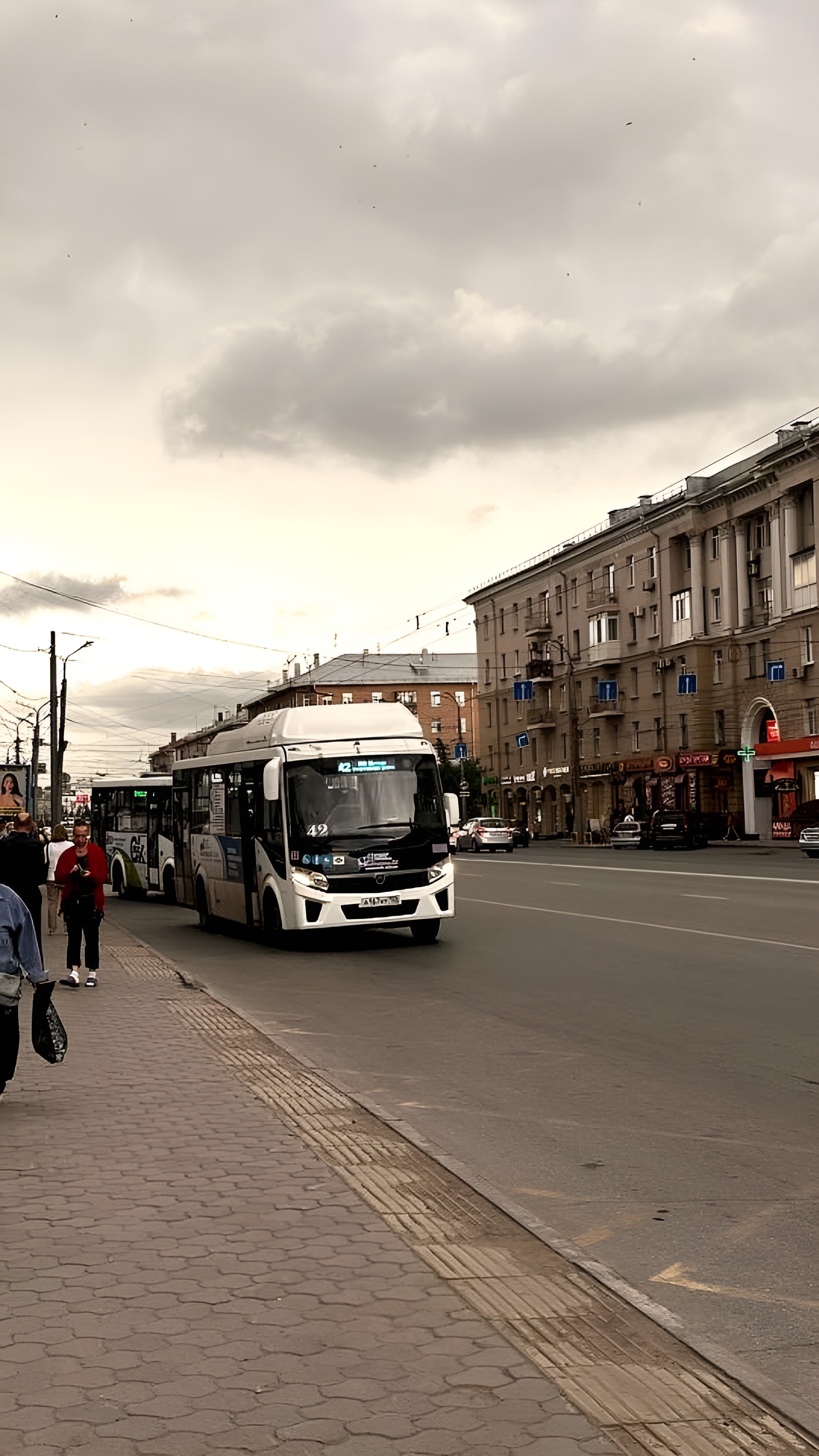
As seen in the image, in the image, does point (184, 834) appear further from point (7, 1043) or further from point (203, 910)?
point (7, 1043)

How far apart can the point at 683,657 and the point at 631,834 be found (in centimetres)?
1238

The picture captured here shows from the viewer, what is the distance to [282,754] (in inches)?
773

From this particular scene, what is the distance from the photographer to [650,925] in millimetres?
20656

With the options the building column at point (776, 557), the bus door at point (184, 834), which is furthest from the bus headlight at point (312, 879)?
the building column at point (776, 557)

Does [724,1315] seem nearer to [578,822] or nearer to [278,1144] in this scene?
[278,1144]

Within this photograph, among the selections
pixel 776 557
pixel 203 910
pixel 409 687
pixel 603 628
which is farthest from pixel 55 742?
pixel 409 687

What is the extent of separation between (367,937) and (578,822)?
49418 millimetres

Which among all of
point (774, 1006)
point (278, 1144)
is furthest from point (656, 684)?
point (278, 1144)

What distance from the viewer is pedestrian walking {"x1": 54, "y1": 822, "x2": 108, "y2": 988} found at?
15156 millimetres

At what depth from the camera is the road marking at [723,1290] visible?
494cm

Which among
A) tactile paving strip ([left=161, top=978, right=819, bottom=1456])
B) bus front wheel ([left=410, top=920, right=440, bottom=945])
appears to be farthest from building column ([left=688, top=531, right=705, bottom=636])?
tactile paving strip ([left=161, top=978, right=819, bottom=1456])

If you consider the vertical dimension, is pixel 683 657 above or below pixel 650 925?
above

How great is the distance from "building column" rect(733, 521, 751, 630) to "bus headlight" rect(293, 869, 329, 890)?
48775 mm

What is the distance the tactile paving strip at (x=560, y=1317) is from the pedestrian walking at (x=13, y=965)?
159cm
